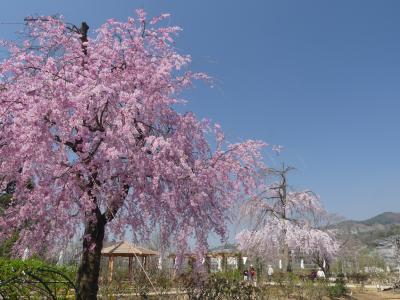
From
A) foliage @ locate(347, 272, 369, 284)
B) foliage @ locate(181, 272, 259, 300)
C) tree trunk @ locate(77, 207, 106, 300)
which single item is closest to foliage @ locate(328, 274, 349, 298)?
foliage @ locate(181, 272, 259, 300)

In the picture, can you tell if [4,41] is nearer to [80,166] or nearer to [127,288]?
[80,166]

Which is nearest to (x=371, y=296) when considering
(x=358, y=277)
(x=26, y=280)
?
(x=358, y=277)

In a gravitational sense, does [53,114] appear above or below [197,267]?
above

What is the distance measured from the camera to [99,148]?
7309 mm

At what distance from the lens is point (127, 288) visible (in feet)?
51.6

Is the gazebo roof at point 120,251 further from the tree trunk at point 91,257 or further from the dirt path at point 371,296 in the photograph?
the tree trunk at point 91,257

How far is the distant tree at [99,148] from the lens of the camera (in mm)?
7293

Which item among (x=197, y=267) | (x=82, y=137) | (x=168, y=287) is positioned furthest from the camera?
(x=168, y=287)

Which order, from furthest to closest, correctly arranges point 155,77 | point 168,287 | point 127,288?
point 127,288
point 168,287
point 155,77

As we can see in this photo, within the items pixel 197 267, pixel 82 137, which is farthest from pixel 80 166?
pixel 197 267

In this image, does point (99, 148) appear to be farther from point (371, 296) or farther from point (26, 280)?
point (371, 296)

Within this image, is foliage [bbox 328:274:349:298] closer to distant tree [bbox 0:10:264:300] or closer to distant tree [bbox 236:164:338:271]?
distant tree [bbox 236:164:338:271]

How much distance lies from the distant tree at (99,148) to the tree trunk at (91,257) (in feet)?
0.07

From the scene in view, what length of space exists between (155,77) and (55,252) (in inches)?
159
